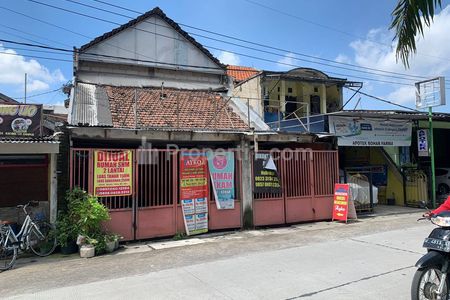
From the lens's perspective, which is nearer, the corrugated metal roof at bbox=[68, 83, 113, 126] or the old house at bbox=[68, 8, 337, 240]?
the old house at bbox=[68, 8, 337, 240]

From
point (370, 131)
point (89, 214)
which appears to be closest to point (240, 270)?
point (89, 214)

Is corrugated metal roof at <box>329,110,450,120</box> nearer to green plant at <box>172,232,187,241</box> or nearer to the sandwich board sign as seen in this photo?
the sandwich board sign

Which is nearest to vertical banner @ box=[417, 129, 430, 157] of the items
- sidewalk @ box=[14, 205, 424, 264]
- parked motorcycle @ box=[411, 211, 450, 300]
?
sidewalk @ box=[14, 205, 424, 264]

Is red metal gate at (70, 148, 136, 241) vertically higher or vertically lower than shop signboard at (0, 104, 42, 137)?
lower

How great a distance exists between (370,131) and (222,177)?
6501 millimetres

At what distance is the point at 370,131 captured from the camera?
14.0 m

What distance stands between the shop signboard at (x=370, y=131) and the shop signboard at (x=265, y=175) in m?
2.81

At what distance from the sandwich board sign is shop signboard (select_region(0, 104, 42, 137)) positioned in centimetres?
895

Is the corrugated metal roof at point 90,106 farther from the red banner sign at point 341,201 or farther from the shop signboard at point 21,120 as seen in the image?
the red banner sign at point 341,201

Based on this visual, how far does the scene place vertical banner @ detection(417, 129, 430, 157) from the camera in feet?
50.3

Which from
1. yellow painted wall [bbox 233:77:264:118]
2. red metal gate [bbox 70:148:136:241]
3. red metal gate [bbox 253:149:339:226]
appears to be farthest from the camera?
yellow painted wall [bbox 233:77:264:118]

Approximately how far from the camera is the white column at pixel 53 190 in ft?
29.2

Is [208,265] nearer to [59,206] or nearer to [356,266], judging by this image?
[356,266]

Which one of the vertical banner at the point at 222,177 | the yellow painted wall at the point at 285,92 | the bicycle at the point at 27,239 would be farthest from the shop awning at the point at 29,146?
the yellow painted wall at the point at 285,92
